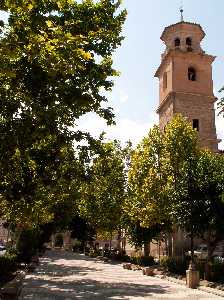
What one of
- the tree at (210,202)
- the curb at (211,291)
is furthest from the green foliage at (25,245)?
the curb at (211,291)

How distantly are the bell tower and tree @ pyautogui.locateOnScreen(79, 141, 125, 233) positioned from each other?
24.1 feet

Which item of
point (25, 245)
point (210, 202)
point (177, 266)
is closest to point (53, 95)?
point (210, 202)

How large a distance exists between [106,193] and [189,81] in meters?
15.3

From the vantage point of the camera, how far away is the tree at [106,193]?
4441 centimetres

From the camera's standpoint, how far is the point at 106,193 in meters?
45.3

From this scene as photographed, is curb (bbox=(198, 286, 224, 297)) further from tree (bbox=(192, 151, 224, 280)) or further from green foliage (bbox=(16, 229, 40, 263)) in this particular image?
green foliage (bbox=(16, 229, 40, 263))

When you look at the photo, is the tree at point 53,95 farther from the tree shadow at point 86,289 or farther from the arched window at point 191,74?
the arched window at point 191,74

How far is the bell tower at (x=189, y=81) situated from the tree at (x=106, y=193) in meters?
7.36

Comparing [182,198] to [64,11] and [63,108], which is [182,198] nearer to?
[63,108]

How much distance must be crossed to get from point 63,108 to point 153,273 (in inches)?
647

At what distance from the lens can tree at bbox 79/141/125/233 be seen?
146 ft

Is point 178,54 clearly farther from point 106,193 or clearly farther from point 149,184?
point 149,184

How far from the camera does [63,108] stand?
15.1 metres

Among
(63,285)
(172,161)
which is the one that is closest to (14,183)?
(63,285)
